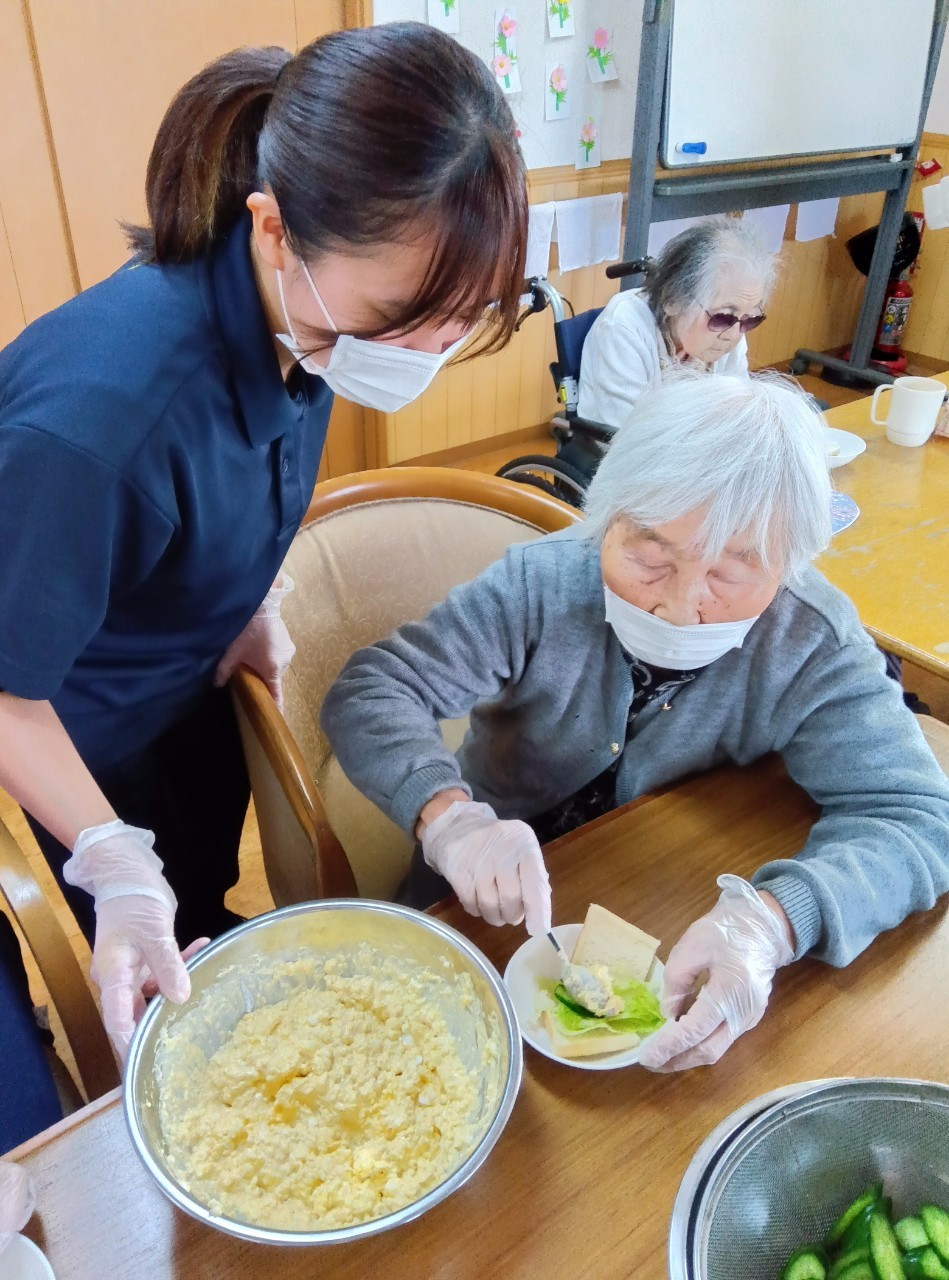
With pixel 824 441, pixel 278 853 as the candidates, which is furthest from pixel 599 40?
pixel 278 853

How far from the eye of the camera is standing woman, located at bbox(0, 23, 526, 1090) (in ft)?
2.64

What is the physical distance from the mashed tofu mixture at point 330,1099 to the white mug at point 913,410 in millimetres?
1769

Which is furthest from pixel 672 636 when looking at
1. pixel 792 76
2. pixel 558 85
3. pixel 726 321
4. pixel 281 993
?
pixel 792 76

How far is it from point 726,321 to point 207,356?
186cm

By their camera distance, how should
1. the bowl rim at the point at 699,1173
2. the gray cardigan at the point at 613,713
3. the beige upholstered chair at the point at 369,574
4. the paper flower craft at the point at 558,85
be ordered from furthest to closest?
1. the paper flower craft at the point at 558,85
2. the beige upholstered chair at the point at 369,574
3. the gray cardigan at the point at 613,713
4. the bowl rim at the point at 699,1173

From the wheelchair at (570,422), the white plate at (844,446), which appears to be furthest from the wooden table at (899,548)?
the wheelchair at (570,422)

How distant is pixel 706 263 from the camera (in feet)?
7.87

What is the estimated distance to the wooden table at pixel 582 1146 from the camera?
2.13 feet

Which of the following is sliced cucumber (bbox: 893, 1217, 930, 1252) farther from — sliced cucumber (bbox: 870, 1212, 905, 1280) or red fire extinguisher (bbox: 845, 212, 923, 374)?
red fire extinguisher (bbox: 845, 212, 923, 374)

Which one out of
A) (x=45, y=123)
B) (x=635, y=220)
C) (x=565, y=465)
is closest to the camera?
(x=45, y=123)

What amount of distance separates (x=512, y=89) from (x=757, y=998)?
3377 millimetres

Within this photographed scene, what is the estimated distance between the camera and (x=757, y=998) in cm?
81

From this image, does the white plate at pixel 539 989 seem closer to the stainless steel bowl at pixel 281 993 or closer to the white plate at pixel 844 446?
the stainless steel bowl at pixel 281 993

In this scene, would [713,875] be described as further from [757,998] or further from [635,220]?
[635,220]
